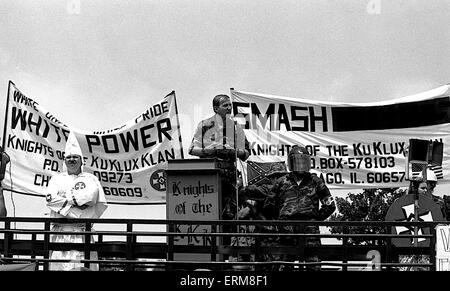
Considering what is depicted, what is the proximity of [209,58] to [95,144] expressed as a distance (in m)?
1.32

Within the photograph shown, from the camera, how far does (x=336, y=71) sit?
219 inches

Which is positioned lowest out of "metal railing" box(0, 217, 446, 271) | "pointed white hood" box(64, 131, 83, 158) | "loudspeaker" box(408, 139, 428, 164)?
"metal railing" box(0, 217, 446, 271)

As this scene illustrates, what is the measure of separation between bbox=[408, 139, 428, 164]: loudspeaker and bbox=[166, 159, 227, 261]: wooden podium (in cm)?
130

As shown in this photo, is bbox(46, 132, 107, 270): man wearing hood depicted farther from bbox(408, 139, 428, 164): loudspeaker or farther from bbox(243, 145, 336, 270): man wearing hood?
bbox(408, 139, 428, 164): loudspeaker

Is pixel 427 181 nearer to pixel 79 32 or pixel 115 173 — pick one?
pixel 115 173

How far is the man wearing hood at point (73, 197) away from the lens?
6289 mm

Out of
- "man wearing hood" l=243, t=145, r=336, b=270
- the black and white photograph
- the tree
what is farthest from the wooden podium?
the tree

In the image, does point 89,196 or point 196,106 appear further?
point 89,196

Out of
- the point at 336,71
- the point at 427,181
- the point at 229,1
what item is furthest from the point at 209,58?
the point at 427,181

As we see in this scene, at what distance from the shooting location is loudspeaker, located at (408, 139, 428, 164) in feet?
19.8

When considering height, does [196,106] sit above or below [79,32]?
below
